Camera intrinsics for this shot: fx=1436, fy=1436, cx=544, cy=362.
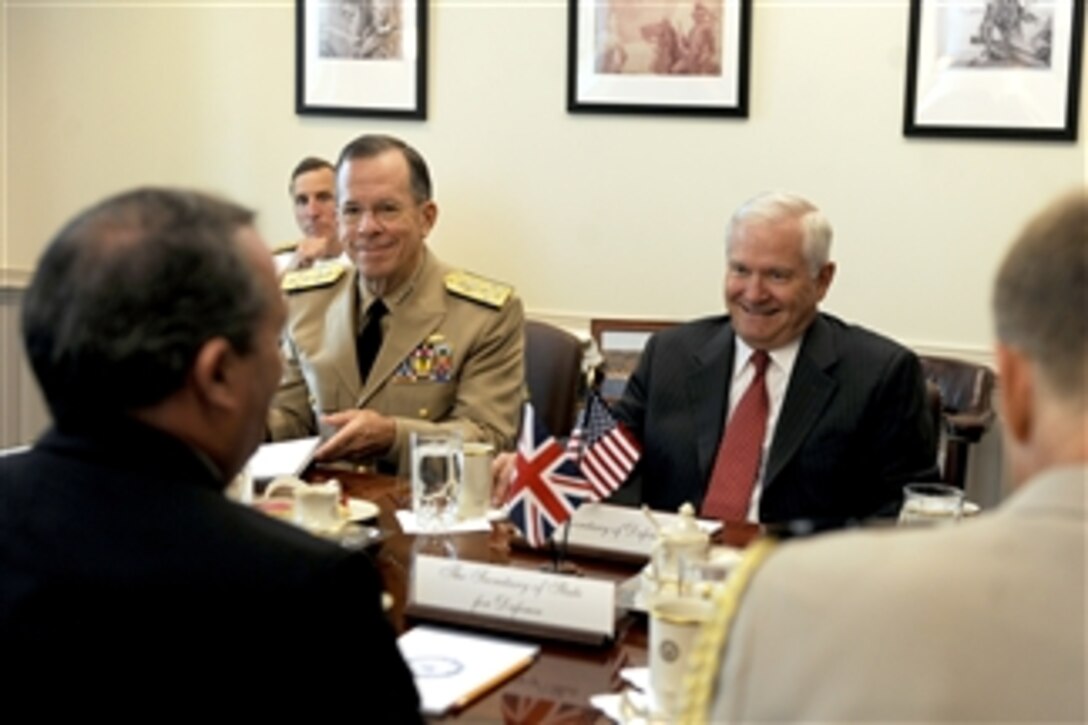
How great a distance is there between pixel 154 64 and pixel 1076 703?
460 cm

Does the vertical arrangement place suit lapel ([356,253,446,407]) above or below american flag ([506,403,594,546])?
above

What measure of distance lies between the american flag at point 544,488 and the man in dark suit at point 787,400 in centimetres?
62

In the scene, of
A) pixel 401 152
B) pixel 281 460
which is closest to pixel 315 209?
pixel 401 152

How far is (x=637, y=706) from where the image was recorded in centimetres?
166

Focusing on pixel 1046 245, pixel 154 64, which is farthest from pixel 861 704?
pixel 154 64

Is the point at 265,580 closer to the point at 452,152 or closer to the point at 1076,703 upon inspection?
the point at 1076,703

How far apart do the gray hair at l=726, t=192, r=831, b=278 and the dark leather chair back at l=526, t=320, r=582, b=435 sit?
726 millimetres

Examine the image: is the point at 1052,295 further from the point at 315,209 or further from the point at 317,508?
the point at 315,209

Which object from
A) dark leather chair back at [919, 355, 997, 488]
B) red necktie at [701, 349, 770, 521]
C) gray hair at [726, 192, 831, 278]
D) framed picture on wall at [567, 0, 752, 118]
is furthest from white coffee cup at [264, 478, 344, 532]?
framed picture on wall at [567, 0, 752, 118]

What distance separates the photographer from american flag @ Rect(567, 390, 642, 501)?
2.44 metres

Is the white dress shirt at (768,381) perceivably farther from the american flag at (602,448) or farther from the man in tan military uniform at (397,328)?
the man in tan military uniform at (397,328)

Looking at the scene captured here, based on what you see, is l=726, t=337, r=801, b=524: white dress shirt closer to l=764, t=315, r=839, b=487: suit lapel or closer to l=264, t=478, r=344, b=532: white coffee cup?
l=764, t=315, r=839, b=487: suit lapel

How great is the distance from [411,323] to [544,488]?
1.20 meters

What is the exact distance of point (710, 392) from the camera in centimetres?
288
